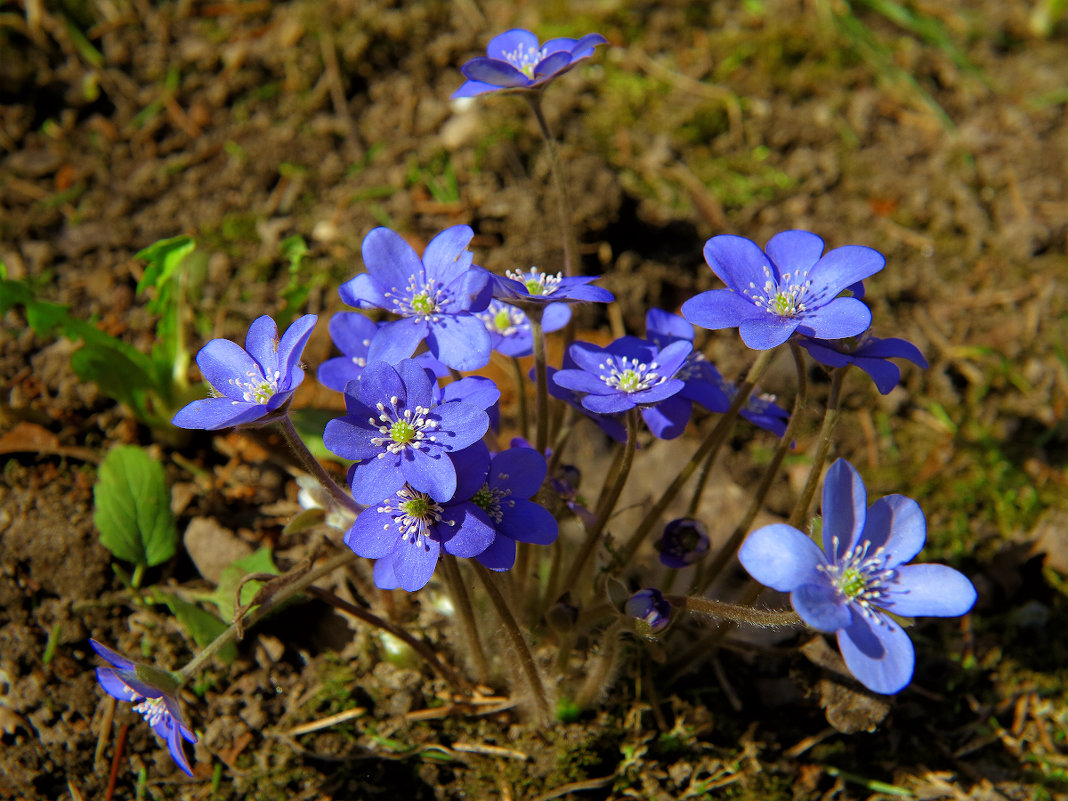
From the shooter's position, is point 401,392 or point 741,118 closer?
point 401,392

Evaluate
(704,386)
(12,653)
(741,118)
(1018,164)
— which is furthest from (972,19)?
(12,653)

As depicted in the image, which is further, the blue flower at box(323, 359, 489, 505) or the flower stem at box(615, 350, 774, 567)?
the flower stem at box(615, 350, 774, 567)

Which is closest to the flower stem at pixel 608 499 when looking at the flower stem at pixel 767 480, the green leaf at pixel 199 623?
the flower stem at pixel 767 480

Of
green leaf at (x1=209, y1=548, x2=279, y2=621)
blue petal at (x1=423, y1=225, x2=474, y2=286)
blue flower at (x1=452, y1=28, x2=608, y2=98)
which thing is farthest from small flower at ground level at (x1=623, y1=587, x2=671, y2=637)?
blue flower at (x1=452, y1=28, x2=608, y2=98)

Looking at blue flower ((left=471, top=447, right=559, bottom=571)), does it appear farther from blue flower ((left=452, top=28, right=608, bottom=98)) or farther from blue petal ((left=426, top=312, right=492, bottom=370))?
blue flower ((left=452, top=28, right=608, bottom=98))

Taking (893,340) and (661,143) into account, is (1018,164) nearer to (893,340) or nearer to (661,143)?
(661,143)

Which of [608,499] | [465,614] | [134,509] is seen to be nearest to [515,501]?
[608,499]
